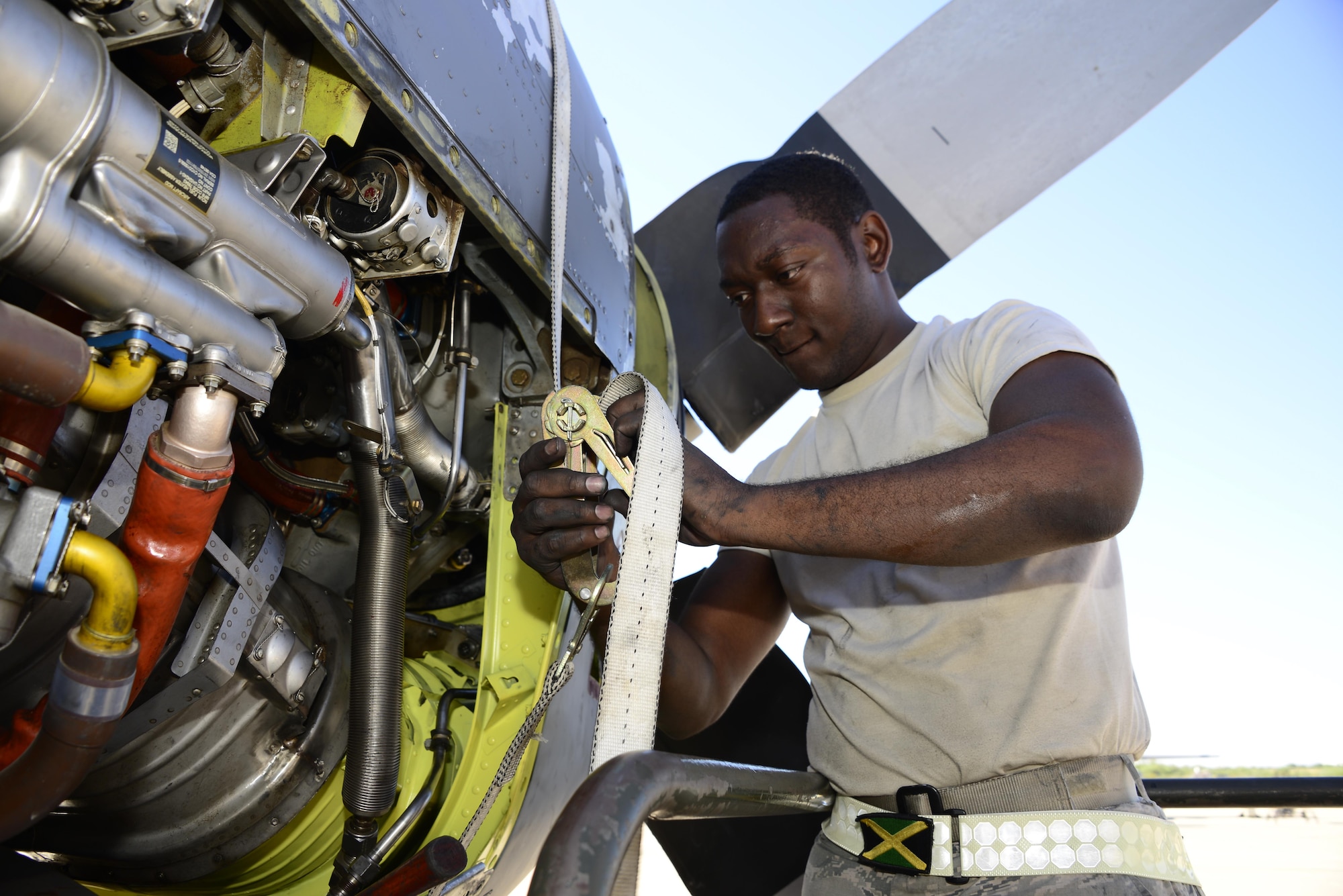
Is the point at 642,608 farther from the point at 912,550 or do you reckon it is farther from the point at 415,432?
the point at 415,432

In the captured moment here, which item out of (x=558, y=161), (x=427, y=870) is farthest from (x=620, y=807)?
(x=558, y=161)

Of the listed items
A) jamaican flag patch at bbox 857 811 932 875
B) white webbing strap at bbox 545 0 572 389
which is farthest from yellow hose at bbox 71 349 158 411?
jamaican flag patch at bbox 857 811 932 875

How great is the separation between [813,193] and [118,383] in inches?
69.1

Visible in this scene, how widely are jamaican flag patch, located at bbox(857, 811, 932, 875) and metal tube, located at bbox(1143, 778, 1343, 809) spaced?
1389 millimetres

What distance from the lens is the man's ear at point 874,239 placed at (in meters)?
2.44

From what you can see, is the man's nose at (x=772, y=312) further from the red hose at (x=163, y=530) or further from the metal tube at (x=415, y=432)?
the red hose at (x=163, y=530)

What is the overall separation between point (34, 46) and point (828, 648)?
1.62m

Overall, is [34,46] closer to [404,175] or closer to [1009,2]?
[404,175]

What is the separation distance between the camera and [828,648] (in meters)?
1.99

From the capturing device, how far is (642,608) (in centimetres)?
127

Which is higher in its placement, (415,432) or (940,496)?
(415,432)

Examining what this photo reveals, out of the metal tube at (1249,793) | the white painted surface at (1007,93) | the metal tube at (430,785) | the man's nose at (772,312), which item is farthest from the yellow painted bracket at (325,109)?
the metal tube at (1249,793)

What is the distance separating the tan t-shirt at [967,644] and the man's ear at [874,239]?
0.48 meters

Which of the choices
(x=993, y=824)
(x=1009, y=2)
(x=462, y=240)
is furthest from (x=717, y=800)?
(x=1009, y=2)
